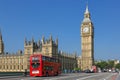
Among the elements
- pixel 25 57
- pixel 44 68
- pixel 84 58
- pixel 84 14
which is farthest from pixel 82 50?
pixel 44 68

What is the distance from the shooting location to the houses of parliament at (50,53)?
391 feet

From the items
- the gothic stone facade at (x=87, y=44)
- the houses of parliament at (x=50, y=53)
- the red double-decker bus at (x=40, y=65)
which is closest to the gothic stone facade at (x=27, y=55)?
the houses of parliament at (x=50, y=53)

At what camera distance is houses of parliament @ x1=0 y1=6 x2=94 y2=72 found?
4697 inches

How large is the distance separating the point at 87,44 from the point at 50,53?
2563cm

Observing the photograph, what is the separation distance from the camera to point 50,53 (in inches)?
4594

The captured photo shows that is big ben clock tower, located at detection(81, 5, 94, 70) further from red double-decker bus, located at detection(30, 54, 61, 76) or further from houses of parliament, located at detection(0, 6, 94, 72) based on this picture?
red double-decker bus, located at detection(30, 54, 61, 76)

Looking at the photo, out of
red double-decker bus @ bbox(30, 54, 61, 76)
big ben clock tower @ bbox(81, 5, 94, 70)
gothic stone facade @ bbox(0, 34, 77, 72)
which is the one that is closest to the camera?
red double-decker bus @ bbox(30, 54, 61, 76)

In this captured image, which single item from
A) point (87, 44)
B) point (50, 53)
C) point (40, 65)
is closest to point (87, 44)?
point (87, 44)

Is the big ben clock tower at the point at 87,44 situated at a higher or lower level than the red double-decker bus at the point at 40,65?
higher

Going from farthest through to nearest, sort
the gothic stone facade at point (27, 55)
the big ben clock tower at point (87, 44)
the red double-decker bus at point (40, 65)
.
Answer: the big ben clock tower at point (87, 44) → the gothic stone facade at point (27, 55) → the red double-decker bus at point (40, 65)

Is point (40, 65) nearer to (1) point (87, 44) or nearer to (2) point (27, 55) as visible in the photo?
(2) point (27, 55)

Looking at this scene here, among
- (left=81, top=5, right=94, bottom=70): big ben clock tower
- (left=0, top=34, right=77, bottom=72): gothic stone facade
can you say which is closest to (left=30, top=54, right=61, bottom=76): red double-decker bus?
(left=0, top=34, right=77, bottom=72): gothic stone facade

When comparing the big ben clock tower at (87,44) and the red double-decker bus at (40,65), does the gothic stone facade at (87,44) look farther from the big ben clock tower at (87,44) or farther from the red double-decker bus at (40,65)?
the red double-decker bus at (40,65)

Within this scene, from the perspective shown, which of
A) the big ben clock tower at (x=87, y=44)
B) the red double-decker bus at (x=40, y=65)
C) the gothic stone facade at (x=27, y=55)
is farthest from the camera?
the big ben clock tower at (x=87, y=44)
